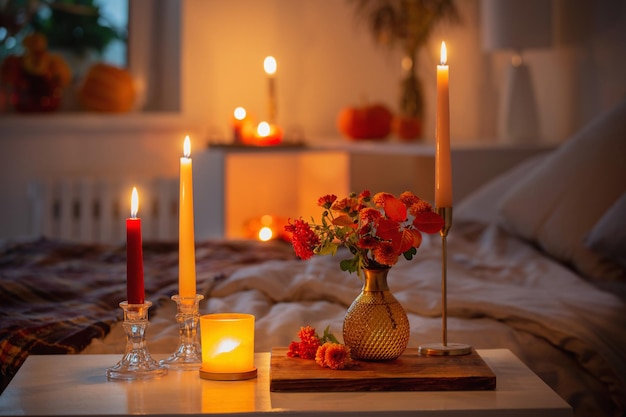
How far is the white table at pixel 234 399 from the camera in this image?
100cm

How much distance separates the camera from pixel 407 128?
331 cm

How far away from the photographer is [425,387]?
42.1 inches

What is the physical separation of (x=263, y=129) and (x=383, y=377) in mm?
2454

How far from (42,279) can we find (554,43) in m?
1.90

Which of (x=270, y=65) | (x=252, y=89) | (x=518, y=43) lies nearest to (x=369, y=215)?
(x=518, y=43)

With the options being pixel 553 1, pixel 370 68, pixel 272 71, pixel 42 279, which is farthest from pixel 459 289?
pixel 370 68

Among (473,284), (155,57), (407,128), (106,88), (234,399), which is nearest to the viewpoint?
(234,399)

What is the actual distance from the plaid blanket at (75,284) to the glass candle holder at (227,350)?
324 millimetres

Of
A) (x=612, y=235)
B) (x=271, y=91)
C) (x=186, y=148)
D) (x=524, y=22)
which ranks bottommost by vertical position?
(x=612, y=235)

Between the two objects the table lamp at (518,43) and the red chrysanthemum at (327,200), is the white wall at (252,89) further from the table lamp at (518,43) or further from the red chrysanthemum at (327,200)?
the red chrysanthemum at (327,200)

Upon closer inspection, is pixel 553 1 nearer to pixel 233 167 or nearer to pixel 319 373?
pixel 233 167

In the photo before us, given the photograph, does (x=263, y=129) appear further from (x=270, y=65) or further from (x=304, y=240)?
(x=304, y=240)

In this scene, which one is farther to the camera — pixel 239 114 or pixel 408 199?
pixel 239 114

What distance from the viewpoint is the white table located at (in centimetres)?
100
